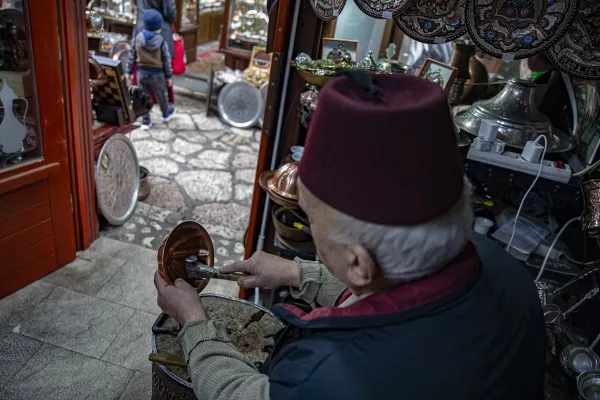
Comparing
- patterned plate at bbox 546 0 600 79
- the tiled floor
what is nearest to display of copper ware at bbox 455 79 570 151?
patterned plate at bbox 546 0 600 79

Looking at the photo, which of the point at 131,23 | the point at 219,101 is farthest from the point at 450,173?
the point at 131,23

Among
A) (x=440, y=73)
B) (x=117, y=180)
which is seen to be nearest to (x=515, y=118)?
(x=440, y=73)

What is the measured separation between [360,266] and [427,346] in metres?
0.25

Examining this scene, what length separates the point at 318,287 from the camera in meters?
1.89

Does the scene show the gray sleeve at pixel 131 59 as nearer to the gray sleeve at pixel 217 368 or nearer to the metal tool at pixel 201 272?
the metal tool at pixel 201 272

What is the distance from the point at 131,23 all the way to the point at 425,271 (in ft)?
33.4

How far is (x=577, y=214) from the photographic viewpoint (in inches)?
118

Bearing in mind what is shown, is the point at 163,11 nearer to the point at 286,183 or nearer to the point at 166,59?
the point at 166,59

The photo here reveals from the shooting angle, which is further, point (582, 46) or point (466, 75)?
point (466, 75)

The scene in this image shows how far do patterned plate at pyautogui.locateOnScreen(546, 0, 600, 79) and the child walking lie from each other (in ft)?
19.3

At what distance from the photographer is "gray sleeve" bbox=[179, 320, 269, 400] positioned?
1288 millimetres

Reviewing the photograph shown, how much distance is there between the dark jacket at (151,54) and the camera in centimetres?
666

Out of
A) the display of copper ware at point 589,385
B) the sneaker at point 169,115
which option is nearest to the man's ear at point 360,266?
the display of copper ware at point 589,385

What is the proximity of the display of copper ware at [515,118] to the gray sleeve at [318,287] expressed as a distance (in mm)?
1505
